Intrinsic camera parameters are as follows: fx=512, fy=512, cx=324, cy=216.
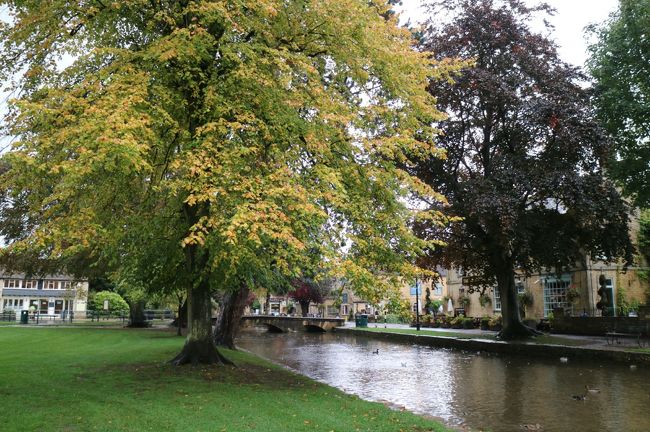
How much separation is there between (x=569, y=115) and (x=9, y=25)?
69.3 ft

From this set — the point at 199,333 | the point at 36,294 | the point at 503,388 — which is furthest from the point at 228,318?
the point at 36,294

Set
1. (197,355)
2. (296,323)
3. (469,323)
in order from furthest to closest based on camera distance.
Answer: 1. (296,323)
2. (469,323)
3. (197,355)

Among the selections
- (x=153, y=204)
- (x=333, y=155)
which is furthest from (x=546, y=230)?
(x=153, y=204)

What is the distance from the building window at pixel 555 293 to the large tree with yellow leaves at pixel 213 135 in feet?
89.2

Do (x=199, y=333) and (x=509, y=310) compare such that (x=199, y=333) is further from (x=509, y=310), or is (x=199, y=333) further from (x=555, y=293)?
(x=555, y=293)

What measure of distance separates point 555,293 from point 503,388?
25.5 m

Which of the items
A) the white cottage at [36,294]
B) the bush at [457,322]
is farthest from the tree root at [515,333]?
the white cottage at [36,294]

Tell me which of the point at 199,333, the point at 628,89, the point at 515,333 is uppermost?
the point at 628,89

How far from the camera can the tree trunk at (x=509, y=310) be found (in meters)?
27.0

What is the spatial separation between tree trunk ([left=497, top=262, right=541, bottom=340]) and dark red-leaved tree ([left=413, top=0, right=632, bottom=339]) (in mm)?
55

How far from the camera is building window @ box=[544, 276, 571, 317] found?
36375 mm

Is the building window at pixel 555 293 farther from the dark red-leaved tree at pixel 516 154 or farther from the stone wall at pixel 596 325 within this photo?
the dark red-leaved tree at pixel 516 154

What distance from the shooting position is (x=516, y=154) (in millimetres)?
24734

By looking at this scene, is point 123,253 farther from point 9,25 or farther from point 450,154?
Answer: point 450,154
